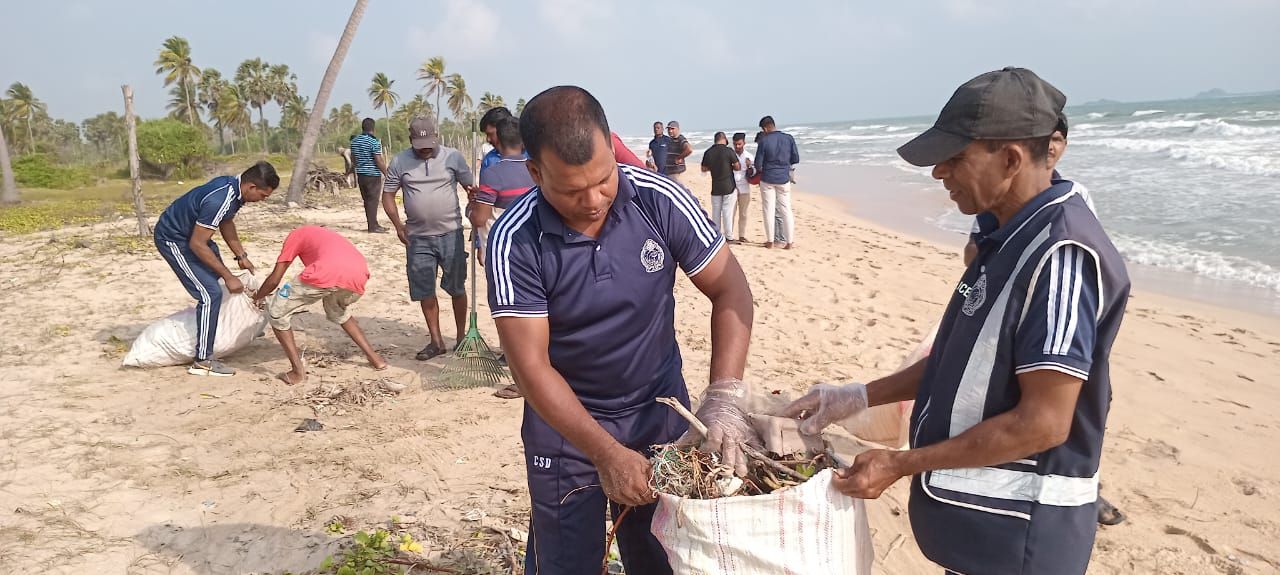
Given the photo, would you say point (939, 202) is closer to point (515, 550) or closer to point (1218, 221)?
point (1218, 221)

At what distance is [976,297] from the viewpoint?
1464 mm

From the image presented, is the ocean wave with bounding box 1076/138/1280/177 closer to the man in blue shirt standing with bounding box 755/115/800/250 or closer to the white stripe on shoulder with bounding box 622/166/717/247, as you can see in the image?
the man in blue shirt standing with bounding box 755/115/800/250

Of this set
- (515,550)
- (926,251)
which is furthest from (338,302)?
(926,251)

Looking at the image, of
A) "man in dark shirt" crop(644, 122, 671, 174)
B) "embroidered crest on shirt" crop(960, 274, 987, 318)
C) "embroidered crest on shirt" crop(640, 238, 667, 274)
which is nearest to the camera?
"embroidered crest on shirt" crop(960, 274, 987, 318)

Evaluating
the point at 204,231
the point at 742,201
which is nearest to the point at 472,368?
the point at 204,231

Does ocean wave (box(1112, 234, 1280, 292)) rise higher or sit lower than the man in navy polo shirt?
lower

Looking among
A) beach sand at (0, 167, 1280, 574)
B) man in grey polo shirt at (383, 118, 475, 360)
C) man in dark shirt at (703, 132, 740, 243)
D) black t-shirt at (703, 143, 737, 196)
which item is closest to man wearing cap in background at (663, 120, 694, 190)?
man in dark shirt at (703, 132, 740, 243)

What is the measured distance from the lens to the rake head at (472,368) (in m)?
5.11

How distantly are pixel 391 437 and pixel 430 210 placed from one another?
71.4 inches

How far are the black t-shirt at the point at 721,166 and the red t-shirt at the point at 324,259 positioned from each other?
5.49m

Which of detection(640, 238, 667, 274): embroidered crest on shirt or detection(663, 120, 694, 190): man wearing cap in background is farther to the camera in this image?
detection(663, 120, 694, 190): man wearing cap in background

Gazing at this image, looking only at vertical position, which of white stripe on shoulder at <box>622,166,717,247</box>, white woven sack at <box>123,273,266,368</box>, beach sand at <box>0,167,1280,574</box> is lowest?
beach sand at <box>0,167,1280,574</box>

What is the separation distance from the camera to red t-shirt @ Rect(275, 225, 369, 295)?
4953 mm

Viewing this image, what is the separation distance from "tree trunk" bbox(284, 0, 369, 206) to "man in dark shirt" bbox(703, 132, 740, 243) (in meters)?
6.06
